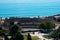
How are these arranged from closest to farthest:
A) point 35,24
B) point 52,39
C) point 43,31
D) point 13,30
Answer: point 13,30 → point 52,39 → point 43,31 → point 35,24

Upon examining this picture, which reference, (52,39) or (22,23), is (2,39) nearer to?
(52,39)

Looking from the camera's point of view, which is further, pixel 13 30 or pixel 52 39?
pixel 52 39

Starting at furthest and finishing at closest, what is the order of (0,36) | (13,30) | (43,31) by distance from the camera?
(43,31) < (13,30) < (0,36)

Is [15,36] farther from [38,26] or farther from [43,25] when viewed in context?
[38,26]

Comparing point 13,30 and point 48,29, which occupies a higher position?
point 13,30

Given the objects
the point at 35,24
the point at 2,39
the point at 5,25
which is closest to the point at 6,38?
the point at 2,39

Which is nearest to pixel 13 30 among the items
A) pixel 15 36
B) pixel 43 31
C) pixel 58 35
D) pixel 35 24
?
pixel 15 36

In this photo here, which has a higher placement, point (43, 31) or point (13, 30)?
point (13, 30)

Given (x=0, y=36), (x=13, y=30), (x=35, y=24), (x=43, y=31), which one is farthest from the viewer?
(x=35, y=24)

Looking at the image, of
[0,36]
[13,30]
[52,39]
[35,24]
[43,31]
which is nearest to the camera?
[0,36]
